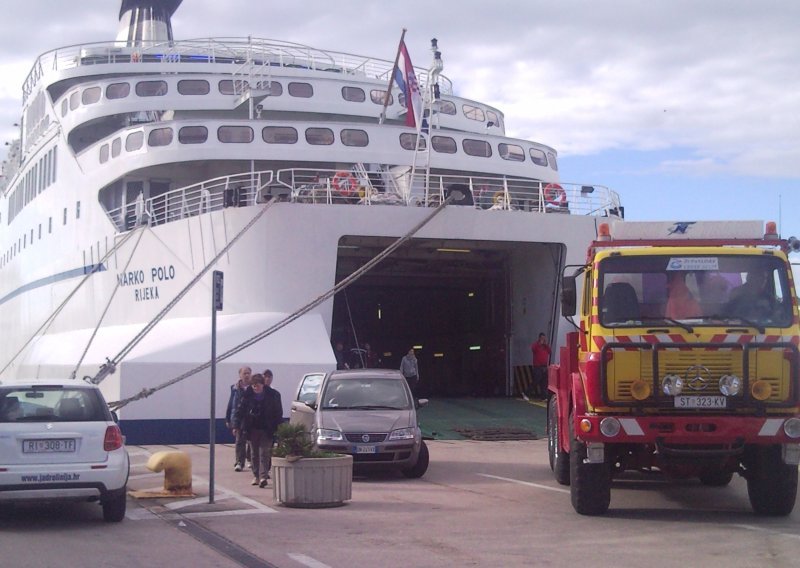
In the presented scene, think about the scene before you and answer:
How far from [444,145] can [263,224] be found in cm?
626

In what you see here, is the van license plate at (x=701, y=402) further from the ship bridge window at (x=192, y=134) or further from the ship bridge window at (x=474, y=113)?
the ship bridge window at (x=474, y=113)

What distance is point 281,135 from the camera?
23969 mm

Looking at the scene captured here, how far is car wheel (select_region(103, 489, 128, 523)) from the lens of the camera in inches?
403

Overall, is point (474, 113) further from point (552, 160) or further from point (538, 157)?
point (538, 157)

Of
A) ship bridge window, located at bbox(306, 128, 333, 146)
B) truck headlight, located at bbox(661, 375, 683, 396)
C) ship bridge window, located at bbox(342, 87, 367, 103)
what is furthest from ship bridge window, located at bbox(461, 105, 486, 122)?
truck headlight, located at bbox(661, 375, 683, 396)

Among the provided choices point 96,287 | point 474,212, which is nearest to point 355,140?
point 474,212

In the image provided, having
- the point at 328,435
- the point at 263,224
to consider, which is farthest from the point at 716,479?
the point at 263,224

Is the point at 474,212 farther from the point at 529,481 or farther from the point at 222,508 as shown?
the point at 222,508

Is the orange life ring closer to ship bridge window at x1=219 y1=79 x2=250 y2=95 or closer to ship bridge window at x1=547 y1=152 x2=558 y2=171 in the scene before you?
ship bridge window at x1=219 y1=79 x2=250 y2=95

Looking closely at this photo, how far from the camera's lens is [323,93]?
92.3ft

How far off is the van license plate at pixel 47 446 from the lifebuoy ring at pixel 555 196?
13599 millimetres

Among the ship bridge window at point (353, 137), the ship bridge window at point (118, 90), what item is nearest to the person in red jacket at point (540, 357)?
the ship bridge window at point (353, 137)

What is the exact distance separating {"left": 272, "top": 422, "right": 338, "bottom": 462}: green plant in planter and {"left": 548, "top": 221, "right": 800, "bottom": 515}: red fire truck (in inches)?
117

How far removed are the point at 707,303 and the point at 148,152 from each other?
16.8m
